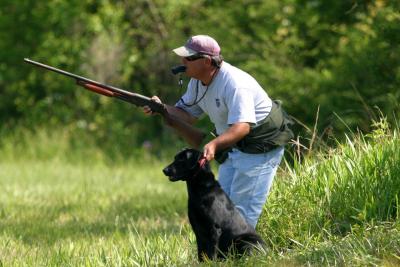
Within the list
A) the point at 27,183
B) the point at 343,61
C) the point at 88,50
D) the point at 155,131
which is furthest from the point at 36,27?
the point at 343,61

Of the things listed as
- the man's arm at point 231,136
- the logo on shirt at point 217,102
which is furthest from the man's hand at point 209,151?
the logo on shirt at point 217,102

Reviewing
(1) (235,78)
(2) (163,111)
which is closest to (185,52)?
(1) (235,78)

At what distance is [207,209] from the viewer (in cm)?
652

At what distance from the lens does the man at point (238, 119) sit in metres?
6.80

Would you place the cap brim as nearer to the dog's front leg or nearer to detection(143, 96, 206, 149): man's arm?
detection(143, 96, 206, 149): man's arm

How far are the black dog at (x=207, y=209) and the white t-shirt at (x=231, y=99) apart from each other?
0.43m

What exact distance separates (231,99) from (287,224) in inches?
46.9

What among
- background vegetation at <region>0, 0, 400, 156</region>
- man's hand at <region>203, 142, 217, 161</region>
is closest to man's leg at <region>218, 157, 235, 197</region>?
man's hand at <region>203, 142, 217, 161</region>

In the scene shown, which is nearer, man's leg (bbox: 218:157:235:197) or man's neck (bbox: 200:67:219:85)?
man's neck (bbox: 200:67:219:85)

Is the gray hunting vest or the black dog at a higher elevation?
the gray hunting vest

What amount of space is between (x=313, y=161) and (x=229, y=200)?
1.75m

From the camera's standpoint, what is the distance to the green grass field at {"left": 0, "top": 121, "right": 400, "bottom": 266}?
662cm

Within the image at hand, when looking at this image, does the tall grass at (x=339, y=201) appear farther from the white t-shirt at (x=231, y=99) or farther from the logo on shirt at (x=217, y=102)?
the logo on shirt at (x=217, y=102)

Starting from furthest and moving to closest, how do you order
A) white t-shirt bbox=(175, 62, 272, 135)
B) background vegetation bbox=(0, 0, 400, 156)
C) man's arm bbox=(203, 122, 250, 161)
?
background vegetation bbox=(0, 0, 400, 156), white t-shirt bbox=(175, 62, 272, 135), man's arm bbox=(203, 122, 250, 161)
